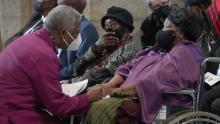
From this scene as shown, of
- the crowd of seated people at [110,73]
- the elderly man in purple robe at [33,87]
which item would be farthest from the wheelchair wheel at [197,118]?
the elderly man in purple robe at [33,87]

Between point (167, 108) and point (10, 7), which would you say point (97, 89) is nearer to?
point (167, 108)

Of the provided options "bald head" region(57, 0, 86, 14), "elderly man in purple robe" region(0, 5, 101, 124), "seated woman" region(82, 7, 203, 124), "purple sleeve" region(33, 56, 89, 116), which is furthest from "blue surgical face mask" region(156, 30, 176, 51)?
"bald head" region(57, 0, 86, 14)

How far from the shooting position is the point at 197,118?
436 centimetres

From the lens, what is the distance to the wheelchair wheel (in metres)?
4.25

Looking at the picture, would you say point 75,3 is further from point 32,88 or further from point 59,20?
point 32,88

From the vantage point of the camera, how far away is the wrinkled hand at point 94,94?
173 inches

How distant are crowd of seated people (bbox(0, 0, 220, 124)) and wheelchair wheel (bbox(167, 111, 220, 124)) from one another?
0.18 m

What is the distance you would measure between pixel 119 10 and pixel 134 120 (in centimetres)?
153

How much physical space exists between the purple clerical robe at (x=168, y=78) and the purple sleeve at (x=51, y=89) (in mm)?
563

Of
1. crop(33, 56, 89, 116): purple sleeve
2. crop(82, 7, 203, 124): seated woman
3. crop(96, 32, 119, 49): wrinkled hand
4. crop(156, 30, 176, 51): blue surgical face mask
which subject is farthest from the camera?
crop(96, 32, 119, 49): wrinkled hand

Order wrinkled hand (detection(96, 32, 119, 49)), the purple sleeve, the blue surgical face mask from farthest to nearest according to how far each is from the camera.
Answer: wrinkled hand (detection(96, 32, 119, 49)), the blue surgical face mask, the purple sleeve

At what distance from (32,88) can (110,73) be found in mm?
1244

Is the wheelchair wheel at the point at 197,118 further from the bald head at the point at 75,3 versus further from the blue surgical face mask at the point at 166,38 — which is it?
the bald head at the point at 75,3

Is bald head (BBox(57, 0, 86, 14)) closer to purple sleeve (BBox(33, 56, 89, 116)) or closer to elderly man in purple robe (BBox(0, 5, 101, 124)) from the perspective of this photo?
elderly man in purple robe (BBox(0, 5, 101, 124))
